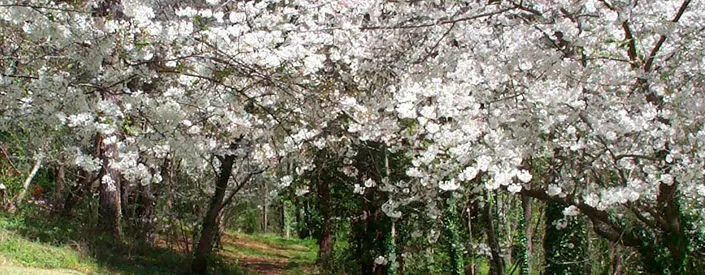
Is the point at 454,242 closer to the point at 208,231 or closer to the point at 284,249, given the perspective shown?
the point at 208,231

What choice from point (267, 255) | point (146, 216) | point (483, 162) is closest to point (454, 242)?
point (146, 216)

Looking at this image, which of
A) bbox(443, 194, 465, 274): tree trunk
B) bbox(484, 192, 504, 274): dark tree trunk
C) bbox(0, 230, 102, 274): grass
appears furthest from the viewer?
bbox(443, 194, 465, 274): tree trunk

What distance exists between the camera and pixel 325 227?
13945 millimetres

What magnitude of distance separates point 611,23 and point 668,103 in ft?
3.05

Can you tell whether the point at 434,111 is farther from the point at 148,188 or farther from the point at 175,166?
the point at 148,188

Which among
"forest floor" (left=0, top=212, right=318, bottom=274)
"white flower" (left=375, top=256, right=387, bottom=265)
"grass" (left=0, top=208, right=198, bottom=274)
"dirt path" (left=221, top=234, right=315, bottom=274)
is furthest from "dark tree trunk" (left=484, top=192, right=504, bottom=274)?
"grass" (left=0, top=208, right=198, bottom=274)

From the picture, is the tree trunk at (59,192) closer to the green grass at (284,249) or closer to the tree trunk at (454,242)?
the green grass at (284,249)

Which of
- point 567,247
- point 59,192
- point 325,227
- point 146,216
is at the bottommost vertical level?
point 567,247

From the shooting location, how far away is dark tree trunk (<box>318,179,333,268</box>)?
1323 cm

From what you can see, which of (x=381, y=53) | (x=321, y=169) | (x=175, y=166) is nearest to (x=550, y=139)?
(x=381, y=53)

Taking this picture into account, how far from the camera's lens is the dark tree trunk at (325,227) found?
43.4 feet

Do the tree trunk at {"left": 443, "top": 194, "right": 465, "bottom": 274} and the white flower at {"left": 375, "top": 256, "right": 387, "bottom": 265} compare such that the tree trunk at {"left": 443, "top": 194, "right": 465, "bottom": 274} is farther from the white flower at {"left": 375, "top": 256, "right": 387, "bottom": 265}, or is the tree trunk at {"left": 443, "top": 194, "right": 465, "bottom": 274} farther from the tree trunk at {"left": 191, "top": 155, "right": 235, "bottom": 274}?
the tree trunk at {"left": 191, "top": 155, "right": 235, "bottom": 274}

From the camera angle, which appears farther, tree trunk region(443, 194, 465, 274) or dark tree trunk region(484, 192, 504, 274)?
tree trunk region(443, 194, 465, 274)

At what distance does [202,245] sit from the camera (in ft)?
38.2
